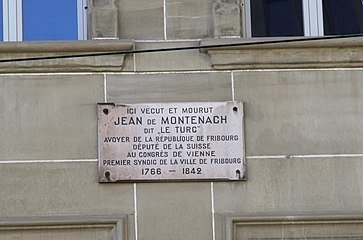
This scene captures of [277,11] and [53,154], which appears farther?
[277,11]

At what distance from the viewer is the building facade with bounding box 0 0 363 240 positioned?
454 inches

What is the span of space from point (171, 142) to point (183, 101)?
1.30 feet

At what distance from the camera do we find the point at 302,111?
11750 millimetres

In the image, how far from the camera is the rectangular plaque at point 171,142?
11.5 m

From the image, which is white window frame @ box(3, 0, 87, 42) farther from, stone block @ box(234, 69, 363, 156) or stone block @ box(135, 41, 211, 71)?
stone block @ box(234, 69, 363, 156)

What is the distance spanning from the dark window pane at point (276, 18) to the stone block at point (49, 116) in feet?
5.60

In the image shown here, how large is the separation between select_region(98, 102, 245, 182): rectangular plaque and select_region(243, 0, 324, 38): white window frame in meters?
1.00

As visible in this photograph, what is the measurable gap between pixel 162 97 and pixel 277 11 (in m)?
1.55

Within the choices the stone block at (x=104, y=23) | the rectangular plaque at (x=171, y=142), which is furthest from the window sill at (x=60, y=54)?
the rectangular plaque at (x=171, y=142)

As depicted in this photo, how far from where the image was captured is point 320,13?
12.3 m

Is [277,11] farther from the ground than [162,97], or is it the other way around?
[277,11]

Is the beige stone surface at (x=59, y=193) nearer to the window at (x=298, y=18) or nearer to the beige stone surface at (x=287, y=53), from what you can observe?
the beige stone surface at (x=287, y=53)

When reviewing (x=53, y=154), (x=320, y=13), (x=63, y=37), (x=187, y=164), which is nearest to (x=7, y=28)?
(x=63, y=37)

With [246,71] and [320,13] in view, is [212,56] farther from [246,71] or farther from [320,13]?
[320,13]
